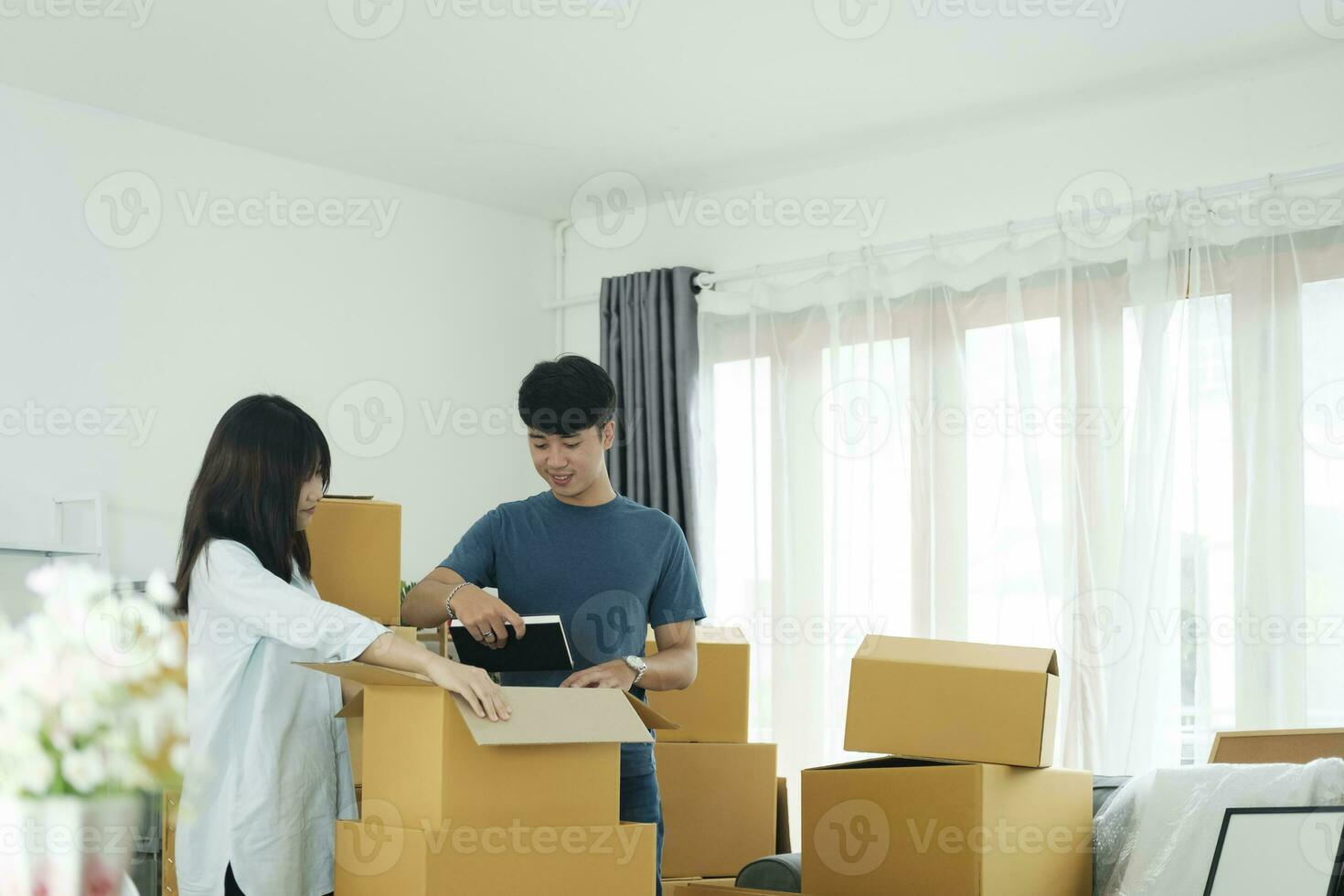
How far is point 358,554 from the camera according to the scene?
2.06 meters

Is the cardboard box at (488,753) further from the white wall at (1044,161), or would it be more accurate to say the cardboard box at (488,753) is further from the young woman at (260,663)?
the white wall at (1044,161)

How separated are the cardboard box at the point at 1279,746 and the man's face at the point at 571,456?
1.44 m

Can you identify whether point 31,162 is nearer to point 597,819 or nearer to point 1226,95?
point 597,819

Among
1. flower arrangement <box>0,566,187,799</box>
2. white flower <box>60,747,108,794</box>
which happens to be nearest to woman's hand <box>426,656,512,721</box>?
flower arrangement <box>0,566,187,799</box>

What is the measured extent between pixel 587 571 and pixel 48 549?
1523 mm

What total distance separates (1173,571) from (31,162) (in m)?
3.11

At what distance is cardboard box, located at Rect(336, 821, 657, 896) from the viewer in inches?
59.9

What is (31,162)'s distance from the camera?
10.5ft

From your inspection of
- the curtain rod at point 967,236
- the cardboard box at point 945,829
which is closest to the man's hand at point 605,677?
the cardboard box at point 945,829

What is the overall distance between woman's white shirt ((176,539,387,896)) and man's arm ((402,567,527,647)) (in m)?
0.25

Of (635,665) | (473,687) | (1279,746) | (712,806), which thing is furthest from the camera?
(712,806)

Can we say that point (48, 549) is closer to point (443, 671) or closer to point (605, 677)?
point (605, 677)

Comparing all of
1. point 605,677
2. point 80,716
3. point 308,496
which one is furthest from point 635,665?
point 80,716

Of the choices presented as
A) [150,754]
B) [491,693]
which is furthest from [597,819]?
[150,754]
